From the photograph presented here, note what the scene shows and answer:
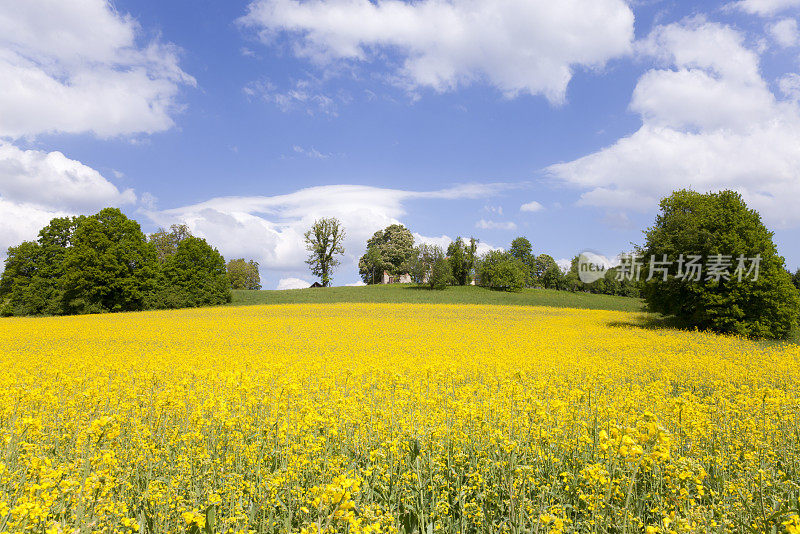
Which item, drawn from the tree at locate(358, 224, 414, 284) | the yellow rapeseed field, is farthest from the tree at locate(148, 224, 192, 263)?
the yellow rapeseed field

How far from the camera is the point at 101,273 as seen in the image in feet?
139

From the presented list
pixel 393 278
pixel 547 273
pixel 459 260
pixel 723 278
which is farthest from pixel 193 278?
pixel 547 273

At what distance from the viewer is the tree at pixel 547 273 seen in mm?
99456

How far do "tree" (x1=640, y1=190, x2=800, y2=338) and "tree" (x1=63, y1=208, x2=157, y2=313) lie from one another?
48834 mm

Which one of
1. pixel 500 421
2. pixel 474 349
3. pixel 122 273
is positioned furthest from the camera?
pixel 122 273

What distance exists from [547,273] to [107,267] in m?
88.3

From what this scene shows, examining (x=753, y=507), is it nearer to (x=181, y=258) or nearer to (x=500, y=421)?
(x=500, y=421)

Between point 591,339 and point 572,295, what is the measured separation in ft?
173

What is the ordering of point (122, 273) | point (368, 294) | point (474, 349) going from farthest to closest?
point (368, 294) → point (122, 273) → point (474, 349)

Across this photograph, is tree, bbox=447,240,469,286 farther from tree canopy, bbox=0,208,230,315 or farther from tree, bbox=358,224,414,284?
tree canopy, bbox=0,208,230,315

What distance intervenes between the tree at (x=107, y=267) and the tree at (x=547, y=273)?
84049mm

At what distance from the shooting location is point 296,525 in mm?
4047

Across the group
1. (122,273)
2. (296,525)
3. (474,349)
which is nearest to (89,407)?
(296,525)

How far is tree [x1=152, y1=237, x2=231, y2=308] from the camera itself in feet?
151
